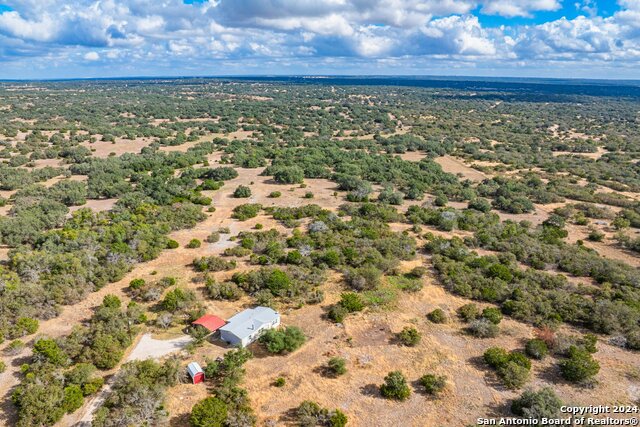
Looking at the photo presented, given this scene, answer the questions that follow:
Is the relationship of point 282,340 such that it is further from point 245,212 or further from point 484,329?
point 245,212

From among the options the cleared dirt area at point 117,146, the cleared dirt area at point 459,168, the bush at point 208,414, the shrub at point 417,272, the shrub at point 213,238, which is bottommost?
the bush at point 208,414

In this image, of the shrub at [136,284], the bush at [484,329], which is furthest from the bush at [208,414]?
the bush at [484,329]

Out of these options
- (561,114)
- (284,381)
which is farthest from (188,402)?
(561,114)

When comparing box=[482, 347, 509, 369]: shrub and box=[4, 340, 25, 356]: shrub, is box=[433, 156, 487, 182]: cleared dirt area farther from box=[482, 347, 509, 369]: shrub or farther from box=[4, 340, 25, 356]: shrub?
box=[4, 340, 25, 356]: shrub

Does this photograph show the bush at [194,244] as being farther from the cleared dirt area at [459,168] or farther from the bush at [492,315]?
the cleared dirt area at [459,168]

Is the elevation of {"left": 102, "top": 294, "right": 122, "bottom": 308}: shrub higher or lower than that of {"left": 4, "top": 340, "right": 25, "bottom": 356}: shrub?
higher

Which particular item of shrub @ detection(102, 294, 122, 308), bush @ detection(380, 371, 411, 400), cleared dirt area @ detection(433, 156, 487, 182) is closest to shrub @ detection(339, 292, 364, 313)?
bush @ detection(380, 371, 411, 400)

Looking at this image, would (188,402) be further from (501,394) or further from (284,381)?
(501,394)
